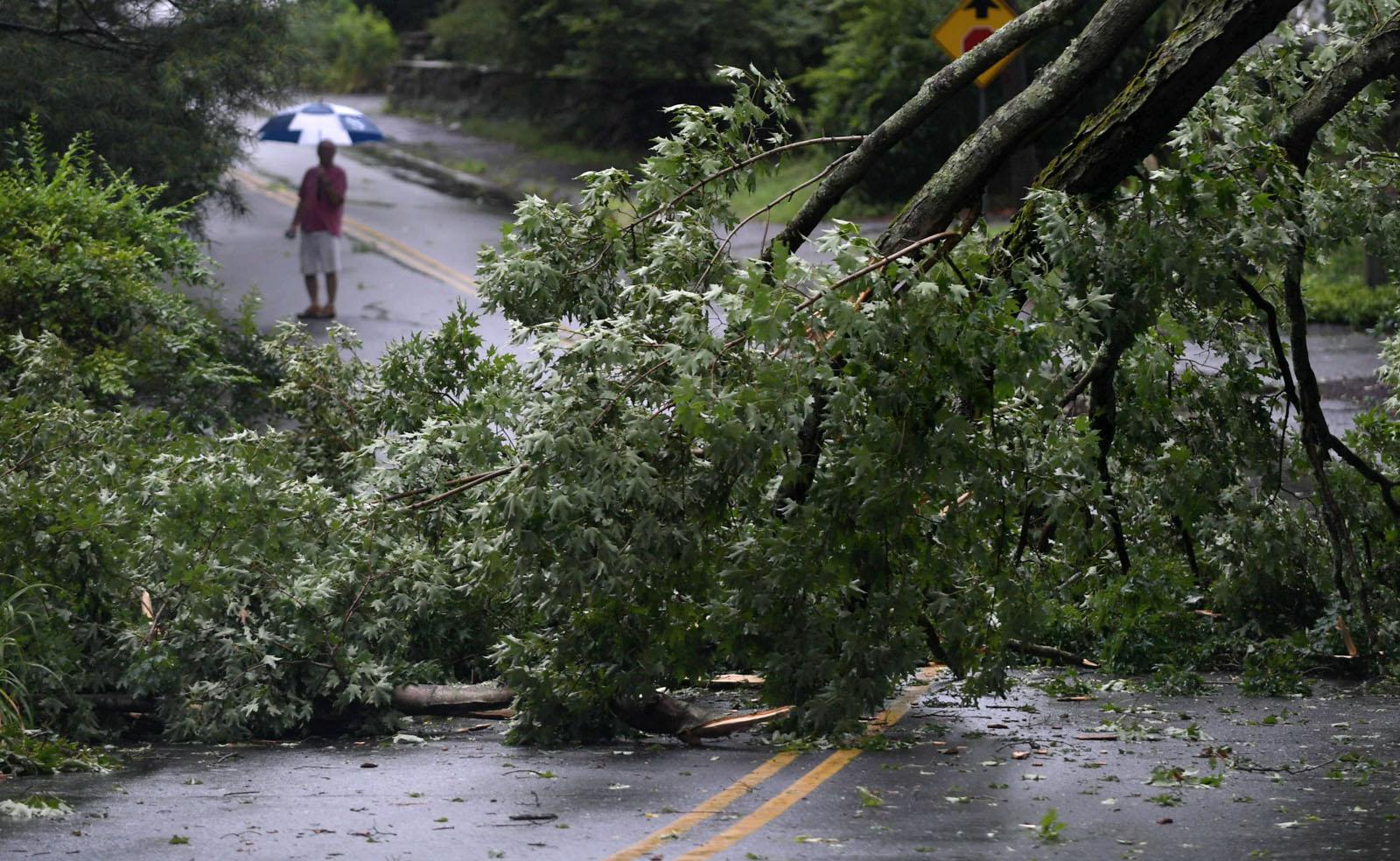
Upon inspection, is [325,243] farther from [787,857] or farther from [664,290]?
[787,857]

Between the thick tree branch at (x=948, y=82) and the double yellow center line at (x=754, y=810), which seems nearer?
the double yellow center line at (x=754, y=810)

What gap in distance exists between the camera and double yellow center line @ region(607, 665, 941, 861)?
19.0ft

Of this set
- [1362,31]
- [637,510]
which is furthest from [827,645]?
[1362,31]

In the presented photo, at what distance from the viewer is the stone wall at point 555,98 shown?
2916cm

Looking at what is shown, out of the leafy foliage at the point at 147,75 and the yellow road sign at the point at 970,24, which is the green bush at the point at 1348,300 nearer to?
the yellow road sign at the point at 970,24

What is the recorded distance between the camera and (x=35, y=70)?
571 inches

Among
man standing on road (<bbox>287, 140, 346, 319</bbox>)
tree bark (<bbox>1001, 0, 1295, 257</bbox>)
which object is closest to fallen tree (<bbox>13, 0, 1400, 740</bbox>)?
tree bark (<bbox>1001, 0, 1295, 257</bbox>)

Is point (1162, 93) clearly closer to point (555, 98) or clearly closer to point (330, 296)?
point (330, 296)

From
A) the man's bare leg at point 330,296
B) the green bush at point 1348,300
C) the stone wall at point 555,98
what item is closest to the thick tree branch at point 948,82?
the green bush at point 1348,300

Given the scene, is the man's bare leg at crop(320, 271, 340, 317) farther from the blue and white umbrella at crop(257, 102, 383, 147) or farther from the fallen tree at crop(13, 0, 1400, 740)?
the fallen tree at crop(13, 0, 1400, 740)

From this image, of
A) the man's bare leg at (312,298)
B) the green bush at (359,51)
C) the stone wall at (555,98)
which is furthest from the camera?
the green bush at (359,51)

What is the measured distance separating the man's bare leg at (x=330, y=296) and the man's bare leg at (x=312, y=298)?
0.07 meters

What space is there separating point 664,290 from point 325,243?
11.7m

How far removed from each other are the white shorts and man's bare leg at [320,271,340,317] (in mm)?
108
